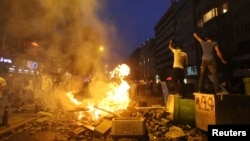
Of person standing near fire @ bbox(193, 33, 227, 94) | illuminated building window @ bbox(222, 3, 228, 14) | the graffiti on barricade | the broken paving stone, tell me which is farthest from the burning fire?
illuminated building window @ bbox(222, 3, 228, 14)

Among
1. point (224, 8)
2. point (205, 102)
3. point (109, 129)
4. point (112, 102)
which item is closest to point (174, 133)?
point (205, 102)

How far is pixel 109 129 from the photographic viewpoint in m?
8.16

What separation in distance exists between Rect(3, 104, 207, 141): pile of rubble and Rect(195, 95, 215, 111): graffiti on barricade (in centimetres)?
93

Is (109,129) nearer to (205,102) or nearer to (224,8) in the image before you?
(205,102)

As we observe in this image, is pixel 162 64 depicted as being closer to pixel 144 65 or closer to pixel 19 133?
pixel 144 65

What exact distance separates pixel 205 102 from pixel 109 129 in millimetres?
3298

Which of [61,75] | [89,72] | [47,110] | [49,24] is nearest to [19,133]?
[47,110]

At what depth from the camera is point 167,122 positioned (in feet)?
28.3

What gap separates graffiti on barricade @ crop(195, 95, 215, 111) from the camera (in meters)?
6.73

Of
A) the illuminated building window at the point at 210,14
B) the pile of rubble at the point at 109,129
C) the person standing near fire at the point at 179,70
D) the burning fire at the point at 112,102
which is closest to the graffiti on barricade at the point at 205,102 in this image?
the pile of rubble at the point at 109,129

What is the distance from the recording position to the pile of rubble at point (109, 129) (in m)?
7.41

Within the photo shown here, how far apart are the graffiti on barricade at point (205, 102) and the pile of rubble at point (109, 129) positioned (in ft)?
3.04

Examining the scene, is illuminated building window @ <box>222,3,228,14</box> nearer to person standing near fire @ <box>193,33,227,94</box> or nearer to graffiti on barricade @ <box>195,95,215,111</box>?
person standing near fire @ <box>193,33,227,94</box>

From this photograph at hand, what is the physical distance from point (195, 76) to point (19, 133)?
1832 inches
